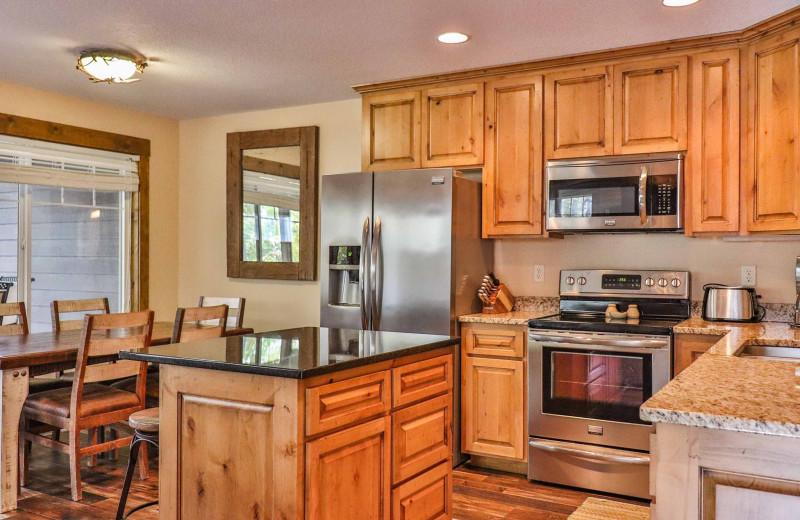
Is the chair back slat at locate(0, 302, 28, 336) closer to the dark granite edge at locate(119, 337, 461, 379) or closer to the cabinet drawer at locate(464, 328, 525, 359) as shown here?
the dark granite edge at locate(119, 337, 461, 379)

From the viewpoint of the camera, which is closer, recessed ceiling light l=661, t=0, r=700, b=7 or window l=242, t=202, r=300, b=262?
recessed ceiling light l=661, t=0, r=700, b=7

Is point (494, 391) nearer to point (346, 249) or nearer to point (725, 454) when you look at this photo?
point (346, 249)

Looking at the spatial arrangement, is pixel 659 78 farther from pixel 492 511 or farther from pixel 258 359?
pixel 258 359

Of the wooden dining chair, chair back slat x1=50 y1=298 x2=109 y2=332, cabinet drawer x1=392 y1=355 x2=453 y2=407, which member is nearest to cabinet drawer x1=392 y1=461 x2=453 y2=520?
cabinet drawer x1=392 y1=355 x2=453 y2=407

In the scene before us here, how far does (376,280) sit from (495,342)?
2.61 feet

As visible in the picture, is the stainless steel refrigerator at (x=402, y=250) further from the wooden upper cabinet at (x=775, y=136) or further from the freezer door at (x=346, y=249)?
the wooden upper cabinet at (x=775, y=136)

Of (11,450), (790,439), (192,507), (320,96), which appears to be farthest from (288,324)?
(790,439)

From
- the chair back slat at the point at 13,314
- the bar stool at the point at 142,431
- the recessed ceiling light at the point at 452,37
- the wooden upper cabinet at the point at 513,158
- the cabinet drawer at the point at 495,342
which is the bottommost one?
the bar stool at the point at 142,431

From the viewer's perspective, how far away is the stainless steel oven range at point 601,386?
3.42m

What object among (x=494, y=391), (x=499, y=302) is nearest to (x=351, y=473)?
(x=494, y=391)

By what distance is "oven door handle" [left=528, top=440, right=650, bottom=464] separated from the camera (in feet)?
11.2

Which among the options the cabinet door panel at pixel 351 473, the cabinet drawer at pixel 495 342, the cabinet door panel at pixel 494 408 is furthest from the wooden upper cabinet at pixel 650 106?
the cabinet door panel at pixel 351 473

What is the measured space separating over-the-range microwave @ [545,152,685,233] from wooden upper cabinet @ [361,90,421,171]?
3.09 feet

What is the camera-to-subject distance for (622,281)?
3992 mm
